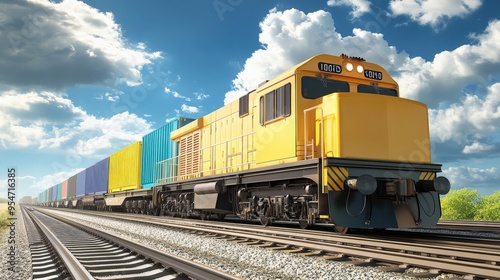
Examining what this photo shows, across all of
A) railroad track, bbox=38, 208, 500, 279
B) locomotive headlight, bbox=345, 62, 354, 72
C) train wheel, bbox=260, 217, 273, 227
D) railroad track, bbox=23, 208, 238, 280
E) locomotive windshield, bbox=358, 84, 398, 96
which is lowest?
railroad track, bbox=23, 208, 238, 280

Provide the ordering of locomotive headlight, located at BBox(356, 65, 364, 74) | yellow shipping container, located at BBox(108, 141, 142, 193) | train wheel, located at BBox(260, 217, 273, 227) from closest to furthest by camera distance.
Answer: locomotive headlight, located at BBox(356, 65, 364, 74) < train wheel, located at BBox(260, 217, 273, 227) < yellow shipping container, located at BBox(108, 141, 142, 193)

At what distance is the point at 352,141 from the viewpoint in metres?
7.86

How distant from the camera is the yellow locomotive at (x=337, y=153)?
752 centimetres

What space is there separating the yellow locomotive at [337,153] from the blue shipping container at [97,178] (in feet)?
67.9

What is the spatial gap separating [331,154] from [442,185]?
2075 millimetres

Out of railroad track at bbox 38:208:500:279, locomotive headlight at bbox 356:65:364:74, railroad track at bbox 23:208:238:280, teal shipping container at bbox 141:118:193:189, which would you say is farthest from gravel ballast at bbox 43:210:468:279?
teal shipping container at bbox 141:118:193:189

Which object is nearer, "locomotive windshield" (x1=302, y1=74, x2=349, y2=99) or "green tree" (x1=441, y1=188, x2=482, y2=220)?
"locomotive windshield" (x1=302, y1=74, x2=349, y2=99)

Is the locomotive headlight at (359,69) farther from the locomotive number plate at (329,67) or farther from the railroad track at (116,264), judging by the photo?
the railroad track at (116,264)

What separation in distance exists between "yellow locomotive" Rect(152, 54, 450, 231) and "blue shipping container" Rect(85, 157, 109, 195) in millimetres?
20702

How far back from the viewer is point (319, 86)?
885 cm

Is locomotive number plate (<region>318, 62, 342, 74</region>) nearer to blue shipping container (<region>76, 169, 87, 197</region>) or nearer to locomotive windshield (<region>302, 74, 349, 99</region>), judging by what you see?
locomotive windshield (<region>302, 74, 349, 99</region>)

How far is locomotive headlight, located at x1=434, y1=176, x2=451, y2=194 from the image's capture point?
7.58m

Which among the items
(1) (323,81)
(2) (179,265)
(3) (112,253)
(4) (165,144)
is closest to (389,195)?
(1) (323,81)

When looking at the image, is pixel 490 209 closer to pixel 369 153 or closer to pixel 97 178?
pixel 369 153
